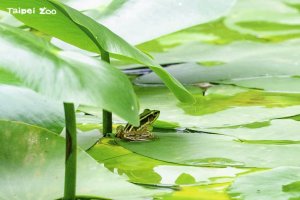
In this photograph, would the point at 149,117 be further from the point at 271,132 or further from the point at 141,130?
the point at 271,132

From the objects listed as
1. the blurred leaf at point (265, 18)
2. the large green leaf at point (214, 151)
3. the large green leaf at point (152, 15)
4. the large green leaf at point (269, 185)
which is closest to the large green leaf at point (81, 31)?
the large green leaf at point (214, 151)

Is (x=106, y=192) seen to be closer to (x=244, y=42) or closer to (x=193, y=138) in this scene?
(x=193, y=138)

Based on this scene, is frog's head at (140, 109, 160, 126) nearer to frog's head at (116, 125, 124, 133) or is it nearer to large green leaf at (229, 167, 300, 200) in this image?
frog's head at (116, 125, 124, 133)

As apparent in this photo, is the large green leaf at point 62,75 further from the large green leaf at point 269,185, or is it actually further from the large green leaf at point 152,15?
the large green leaf at point 152,15

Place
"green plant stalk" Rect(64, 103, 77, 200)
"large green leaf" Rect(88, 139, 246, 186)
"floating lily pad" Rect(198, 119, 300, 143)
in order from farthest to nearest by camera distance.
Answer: "floating lily pad" Rect(198, 119, 300, 143)
"large green leaf" Rect(88, 139, 246, 186)
"green plant stalk" Rect(64, 103, 77, 200)

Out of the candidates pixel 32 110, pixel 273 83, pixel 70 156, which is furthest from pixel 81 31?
pixel 273 83

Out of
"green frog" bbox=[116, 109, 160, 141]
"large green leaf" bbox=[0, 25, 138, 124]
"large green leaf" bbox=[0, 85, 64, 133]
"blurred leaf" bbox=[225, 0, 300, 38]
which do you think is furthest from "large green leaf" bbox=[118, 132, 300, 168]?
"blurred leaf" bbox=[225, 0, 300, 38]

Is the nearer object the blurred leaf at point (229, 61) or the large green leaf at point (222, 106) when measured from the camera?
the large green leaf at point (222, 106)
